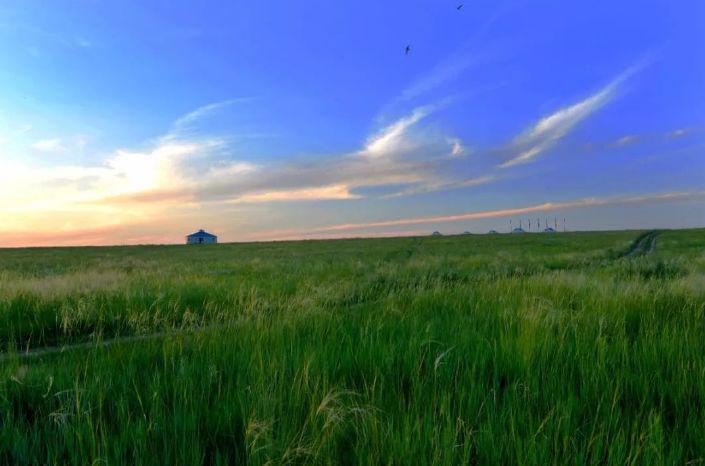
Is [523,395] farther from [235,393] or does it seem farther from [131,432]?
[131,432]

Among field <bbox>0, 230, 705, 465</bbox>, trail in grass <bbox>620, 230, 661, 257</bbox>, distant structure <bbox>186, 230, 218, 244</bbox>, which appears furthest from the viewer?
distant structure <bbox>186, 230, 218, 244</bbox>

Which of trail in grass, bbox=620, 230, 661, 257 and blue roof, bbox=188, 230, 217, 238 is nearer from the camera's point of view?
trail in grass, bbox=620, 230, 661, 257

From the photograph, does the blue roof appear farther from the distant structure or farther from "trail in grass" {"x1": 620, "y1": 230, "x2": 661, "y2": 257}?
"trail in grass" {"x1": 620, "y1": 230, "x2": 661, "y2": 257}

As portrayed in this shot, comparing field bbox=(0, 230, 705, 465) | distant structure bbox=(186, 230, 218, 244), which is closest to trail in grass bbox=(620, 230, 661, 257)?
field bbox=(0, 230, 705, 465)

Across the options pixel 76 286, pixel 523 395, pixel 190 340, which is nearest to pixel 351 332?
pixel 190 340

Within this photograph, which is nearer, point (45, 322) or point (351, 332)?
point (351, 332)

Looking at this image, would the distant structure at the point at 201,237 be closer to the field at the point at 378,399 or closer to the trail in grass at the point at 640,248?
the trail in grass at the point at 640,248

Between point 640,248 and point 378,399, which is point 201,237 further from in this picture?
point 378,399

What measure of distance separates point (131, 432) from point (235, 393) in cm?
66

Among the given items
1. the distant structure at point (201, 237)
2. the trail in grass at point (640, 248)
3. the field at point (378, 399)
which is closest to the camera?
the field at point (378, 399)

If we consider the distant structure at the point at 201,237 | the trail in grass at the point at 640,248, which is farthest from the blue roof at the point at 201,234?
the trail in grass at the point at 640,248

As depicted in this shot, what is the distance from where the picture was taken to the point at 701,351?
3.53 meters

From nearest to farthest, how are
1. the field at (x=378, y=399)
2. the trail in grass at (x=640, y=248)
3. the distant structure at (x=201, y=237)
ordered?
the field at (x=378, y=399) → the trail in grass at (x=640, y=248) → the distant structure at (x=201, y=237)

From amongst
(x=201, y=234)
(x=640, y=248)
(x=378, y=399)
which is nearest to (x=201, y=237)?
(x=201, y=234)
